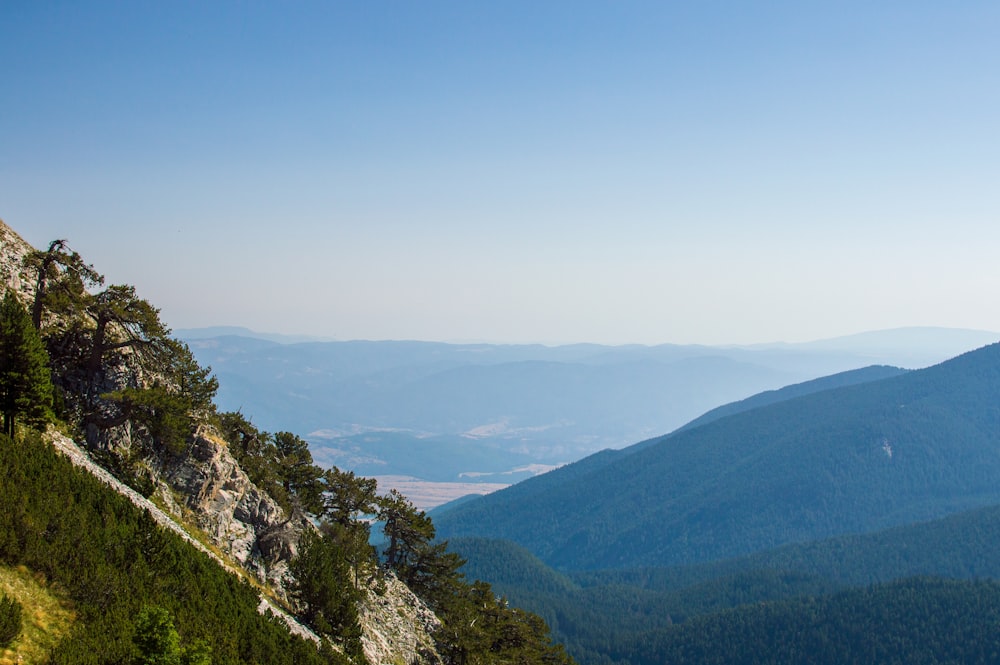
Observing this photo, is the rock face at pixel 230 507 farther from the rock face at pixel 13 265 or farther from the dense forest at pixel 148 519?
the rock face at pixel 13 265

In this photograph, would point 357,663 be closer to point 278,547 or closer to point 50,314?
point 278,547

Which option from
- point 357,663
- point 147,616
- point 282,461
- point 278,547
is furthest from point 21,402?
point 282,461

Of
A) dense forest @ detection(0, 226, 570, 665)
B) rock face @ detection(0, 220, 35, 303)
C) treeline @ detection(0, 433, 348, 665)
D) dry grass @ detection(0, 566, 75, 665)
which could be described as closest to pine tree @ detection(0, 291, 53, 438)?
dense forest @ detection(0, 226, 570, 665)

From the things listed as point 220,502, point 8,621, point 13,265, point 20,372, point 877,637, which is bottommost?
point 877,637

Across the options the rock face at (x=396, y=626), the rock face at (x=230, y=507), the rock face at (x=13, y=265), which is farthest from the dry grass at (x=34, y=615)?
the rock face at (x=396, y=626)

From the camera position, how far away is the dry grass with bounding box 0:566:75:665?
27859 mm

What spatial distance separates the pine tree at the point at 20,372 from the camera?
39.2 meters

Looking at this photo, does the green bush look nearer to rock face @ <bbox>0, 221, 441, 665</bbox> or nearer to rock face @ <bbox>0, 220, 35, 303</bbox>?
rock face @ <bbox>0, 221, 441, 665</bbox>

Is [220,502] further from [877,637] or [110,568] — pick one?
[877,637]

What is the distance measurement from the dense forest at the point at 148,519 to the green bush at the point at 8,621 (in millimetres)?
82

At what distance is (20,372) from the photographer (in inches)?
1556

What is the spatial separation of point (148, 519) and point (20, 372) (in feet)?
36.5

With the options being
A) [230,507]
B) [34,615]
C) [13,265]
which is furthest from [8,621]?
[13,265]

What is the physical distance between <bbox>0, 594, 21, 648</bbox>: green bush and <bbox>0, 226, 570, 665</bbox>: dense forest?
0.27 ft
